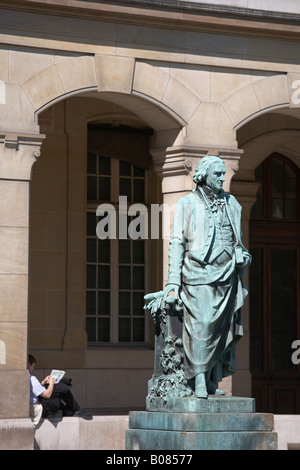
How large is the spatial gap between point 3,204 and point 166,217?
2645 millimetres

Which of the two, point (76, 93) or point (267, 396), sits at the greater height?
point (76, 93)

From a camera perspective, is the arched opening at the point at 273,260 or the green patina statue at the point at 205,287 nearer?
the green patina statue at the point at 205,287

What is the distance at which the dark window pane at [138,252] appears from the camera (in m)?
21.1

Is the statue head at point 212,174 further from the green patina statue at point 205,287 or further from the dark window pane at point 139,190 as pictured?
the dark window pane at point 139,190

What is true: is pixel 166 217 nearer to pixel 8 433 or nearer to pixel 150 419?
pixel 8 433

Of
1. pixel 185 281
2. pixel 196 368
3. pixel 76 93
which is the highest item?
pixel 76 93

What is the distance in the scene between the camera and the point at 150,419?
1178 centimetres

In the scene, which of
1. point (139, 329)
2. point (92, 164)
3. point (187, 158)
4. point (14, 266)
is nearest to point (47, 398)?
point (14, 266)

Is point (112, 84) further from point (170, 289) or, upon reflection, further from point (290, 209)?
point (290, 209)

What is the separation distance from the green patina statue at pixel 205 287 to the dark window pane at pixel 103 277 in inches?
338

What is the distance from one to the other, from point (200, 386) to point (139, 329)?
9165 millimetres

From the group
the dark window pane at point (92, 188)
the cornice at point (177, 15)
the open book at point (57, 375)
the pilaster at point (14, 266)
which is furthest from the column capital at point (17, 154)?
the dark window pane at point (92, 188)

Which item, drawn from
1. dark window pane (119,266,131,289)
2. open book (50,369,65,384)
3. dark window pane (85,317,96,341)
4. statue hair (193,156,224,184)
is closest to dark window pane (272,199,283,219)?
dark window pane (119,266,131,289)
